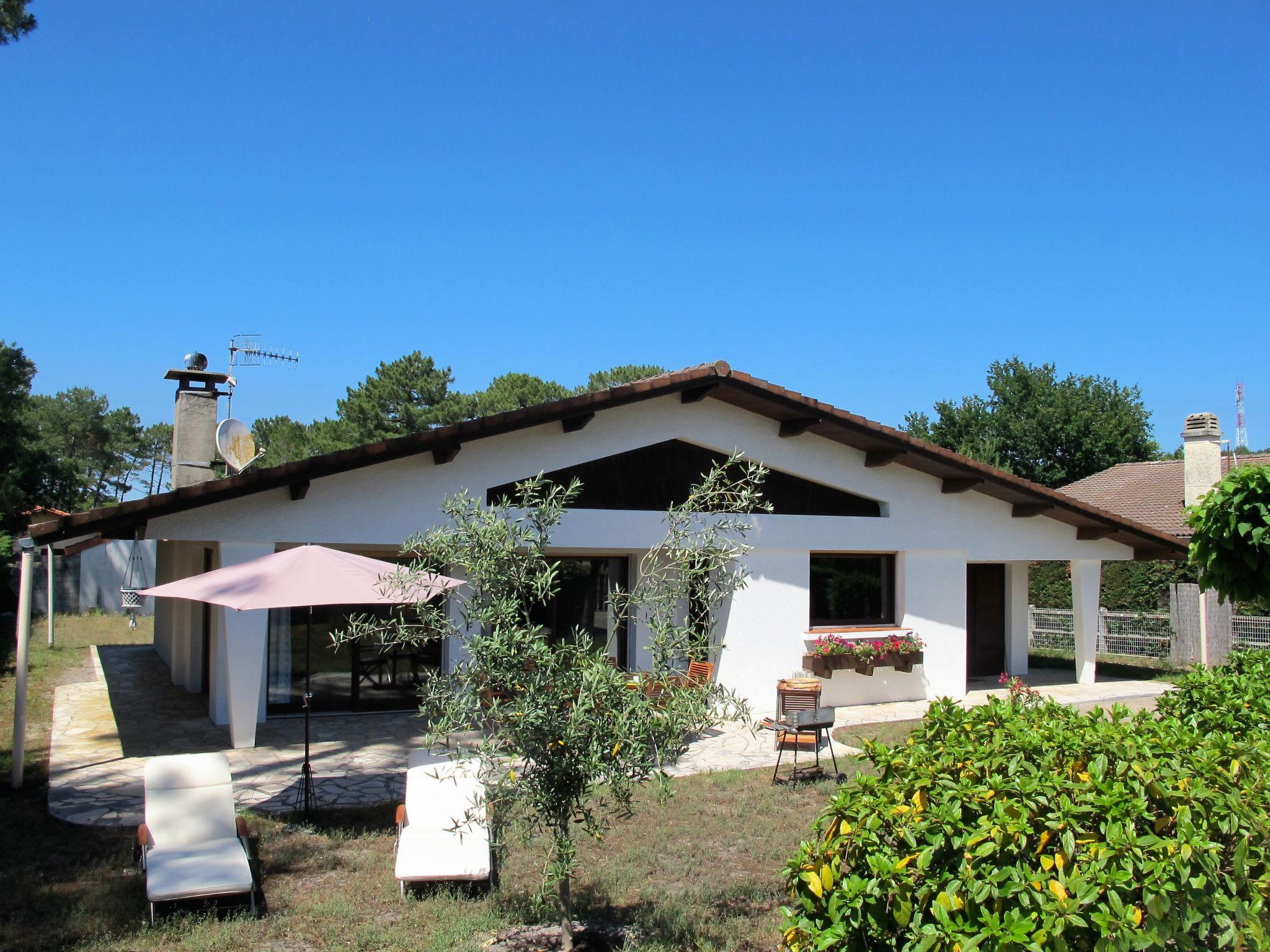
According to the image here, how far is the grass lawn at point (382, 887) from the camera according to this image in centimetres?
554

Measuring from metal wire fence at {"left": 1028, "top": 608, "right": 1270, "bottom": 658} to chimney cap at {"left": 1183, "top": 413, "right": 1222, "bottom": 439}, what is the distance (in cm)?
390

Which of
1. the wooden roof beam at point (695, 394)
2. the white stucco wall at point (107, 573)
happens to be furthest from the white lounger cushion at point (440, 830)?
the white stucco wall at point (107, 573)

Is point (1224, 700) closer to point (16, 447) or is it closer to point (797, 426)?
point (797, 426)

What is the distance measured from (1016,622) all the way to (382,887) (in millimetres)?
14166

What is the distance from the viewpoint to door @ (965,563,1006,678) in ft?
57.1

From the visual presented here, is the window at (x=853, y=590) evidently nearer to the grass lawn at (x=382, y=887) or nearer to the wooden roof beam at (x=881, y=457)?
the wooden roof beam at (x=881, y=457)

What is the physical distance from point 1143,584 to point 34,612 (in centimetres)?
3050

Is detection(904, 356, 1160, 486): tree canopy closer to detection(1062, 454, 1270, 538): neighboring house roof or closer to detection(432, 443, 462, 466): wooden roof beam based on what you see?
detection(1062, 454, 1270, 538): neighboring house roof

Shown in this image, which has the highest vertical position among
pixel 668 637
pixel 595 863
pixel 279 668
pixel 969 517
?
pixel 969 517

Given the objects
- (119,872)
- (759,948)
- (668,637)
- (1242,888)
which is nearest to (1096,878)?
(1242,888)

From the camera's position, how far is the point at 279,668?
1214 cm

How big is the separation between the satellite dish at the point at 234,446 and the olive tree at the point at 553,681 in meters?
11.0

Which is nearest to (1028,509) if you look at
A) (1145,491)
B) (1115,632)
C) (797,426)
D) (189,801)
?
(797,426)

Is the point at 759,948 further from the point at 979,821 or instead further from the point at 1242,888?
the point at 1242,888
